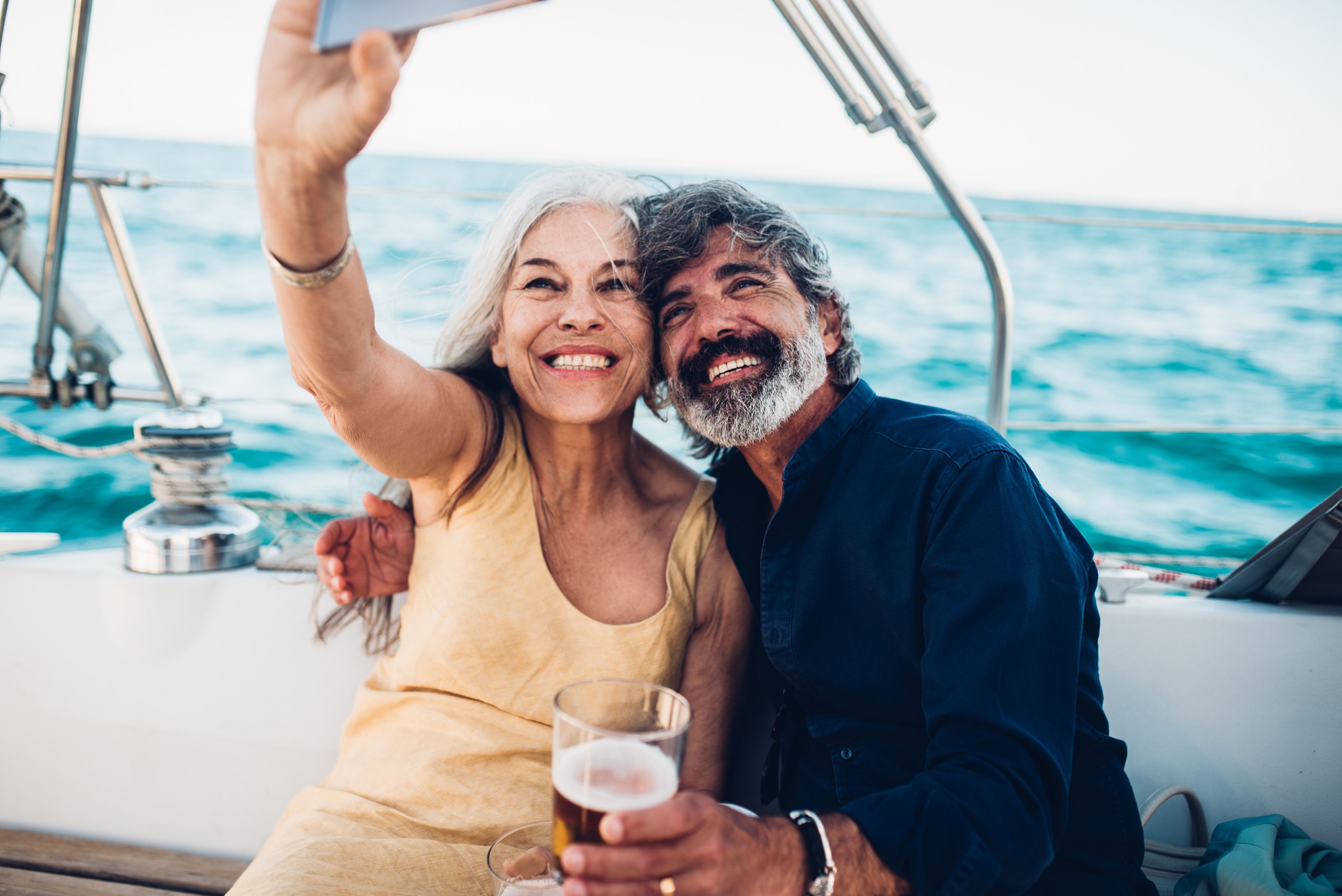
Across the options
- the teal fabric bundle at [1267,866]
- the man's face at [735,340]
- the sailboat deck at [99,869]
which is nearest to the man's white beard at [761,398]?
the man's face at [735,340]

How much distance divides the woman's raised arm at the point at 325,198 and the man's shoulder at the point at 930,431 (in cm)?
81

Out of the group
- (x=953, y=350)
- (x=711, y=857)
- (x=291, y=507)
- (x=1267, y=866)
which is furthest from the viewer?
(x=953, y=350)

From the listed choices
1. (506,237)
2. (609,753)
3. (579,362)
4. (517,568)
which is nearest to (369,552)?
(517,568)

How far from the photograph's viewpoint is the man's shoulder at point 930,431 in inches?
51.6

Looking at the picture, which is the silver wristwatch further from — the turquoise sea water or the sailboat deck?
the sailboat deck

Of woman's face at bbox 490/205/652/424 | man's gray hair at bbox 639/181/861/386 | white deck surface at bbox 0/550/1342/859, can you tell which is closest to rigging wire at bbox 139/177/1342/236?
man's gray hair at bbox 639/181/861/386

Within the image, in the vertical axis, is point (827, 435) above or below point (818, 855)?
above

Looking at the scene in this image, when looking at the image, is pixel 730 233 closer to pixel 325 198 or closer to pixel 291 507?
pixel 325 198

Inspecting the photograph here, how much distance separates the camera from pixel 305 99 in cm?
81

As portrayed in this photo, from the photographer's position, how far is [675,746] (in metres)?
0.78

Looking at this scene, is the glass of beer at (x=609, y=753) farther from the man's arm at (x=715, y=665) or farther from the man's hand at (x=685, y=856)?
the man's arm at (x=715, y=665)

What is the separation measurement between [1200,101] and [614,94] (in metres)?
17.5

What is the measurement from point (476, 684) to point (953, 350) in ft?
36.1

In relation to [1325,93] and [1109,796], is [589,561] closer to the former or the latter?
[1109,796]
